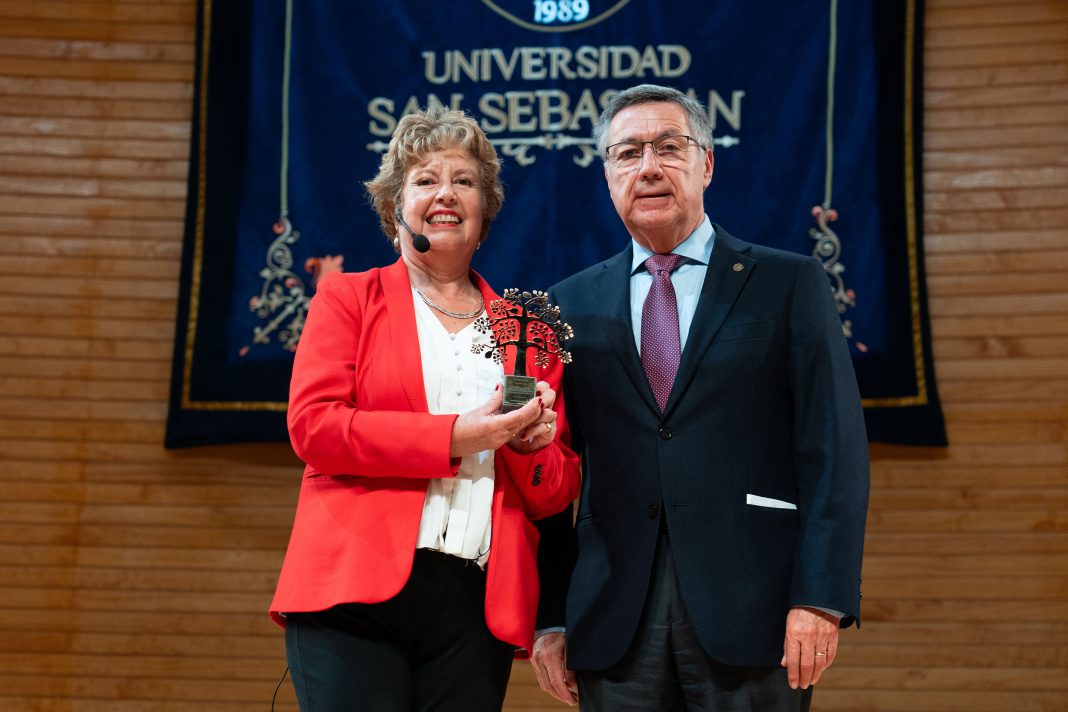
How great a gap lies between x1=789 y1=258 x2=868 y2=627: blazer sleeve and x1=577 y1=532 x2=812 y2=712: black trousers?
0.55 feet

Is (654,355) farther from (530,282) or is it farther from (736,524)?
(530,282)

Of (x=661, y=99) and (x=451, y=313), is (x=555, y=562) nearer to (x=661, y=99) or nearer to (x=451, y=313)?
(x=451, y=313)

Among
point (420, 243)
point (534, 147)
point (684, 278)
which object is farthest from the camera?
point (534, 147)

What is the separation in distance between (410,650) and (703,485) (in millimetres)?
594

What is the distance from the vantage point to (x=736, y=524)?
72.5 inches

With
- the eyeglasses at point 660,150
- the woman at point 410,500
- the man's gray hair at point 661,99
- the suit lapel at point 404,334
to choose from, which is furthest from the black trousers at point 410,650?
the man's gray hair at point 661,99

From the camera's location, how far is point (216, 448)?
3824mm

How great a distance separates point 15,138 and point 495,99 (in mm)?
1876

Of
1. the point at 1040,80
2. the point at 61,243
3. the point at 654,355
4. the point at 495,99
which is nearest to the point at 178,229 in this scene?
the point at 61,243

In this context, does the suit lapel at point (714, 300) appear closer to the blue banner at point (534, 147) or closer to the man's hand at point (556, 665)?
the man's hand at point (556, 665)

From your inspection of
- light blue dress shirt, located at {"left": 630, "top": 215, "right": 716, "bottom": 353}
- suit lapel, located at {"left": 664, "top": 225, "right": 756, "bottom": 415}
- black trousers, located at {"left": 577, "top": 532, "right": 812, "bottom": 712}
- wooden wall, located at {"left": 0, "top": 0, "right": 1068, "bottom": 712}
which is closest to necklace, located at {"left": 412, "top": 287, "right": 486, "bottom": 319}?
light blue dress shirt, located at {"left": 630, "top": 215, "right": 716, "bottom": 353}

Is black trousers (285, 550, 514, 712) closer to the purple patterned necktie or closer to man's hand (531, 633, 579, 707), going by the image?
man's hand (531, 633, 579, 707)

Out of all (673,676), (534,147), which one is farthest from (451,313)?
(534,147)

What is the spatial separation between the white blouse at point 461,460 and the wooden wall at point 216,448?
6.72 ft
